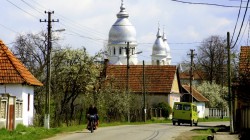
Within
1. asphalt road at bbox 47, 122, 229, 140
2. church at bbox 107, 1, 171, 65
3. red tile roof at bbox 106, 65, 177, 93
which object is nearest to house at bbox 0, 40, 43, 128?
asphalt road at bbox 47, 122, 229, 140

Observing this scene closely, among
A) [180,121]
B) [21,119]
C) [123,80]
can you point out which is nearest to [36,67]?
[123,80]

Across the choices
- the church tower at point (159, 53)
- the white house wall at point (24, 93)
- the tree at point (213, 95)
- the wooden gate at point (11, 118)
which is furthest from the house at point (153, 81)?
the church tower at point (159, 53)

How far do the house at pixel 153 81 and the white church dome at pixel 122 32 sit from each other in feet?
165

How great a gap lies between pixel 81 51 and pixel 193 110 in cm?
1336

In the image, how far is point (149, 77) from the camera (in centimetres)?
7031

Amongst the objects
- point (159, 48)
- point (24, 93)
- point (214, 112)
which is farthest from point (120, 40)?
point (24, 93)

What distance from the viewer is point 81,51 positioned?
2170 inches

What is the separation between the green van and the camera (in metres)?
48.6

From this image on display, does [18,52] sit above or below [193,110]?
above

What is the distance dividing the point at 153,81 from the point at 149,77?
1.21 metres

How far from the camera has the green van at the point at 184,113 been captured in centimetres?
4862

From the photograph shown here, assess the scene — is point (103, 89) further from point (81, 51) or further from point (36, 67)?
point (36, 67)

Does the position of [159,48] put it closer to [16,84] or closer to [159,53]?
[159,53]

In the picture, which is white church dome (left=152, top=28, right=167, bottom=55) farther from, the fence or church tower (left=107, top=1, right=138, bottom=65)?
the fence
